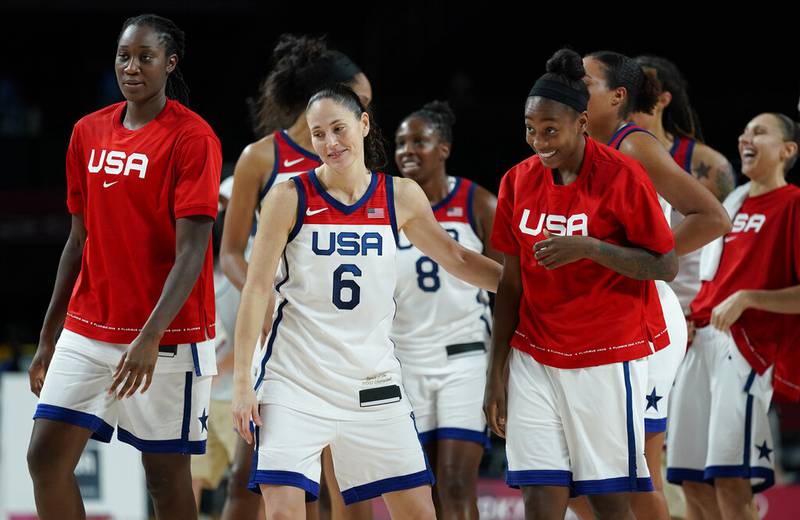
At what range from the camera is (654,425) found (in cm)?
402

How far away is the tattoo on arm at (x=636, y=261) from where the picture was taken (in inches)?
136

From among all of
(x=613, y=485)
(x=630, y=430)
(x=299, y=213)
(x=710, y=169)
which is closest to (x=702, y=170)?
(x=710, y=169)

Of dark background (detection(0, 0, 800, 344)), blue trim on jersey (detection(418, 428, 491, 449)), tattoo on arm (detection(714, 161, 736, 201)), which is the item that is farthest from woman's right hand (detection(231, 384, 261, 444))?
dark background (detection(0, 0, 800, 344))

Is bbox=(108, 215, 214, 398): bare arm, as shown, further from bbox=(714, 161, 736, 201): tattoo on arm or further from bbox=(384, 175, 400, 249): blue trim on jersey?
bbox=(714, 161, 736, 201): tattoo on arm

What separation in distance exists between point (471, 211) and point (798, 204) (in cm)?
141

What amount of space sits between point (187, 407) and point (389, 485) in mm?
748

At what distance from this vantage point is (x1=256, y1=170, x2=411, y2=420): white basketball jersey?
358cm

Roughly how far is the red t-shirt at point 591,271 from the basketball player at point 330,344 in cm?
46

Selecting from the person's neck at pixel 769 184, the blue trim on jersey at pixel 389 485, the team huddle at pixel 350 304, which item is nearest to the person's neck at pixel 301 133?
the team huddle at pixel 350 304

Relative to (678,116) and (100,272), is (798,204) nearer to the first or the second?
(678,116)

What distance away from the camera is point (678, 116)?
17.1 ft

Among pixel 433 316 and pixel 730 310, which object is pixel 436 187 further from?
pixel 730 310

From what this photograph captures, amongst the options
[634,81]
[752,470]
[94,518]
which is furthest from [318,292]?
[94,518]

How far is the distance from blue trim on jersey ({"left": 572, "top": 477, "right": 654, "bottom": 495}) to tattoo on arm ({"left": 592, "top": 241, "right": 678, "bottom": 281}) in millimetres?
629
